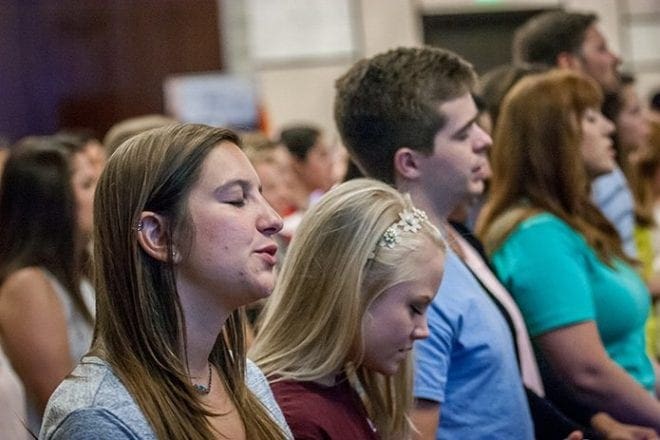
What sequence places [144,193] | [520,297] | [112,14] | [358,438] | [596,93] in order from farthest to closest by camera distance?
[112,14] → [596,93] → [520,297] → [358,438] → [144,193]

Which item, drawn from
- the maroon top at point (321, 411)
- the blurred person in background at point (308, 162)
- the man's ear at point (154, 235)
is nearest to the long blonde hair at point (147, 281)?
the man's ear at point (154, 235)

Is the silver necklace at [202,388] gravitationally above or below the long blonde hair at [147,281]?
below

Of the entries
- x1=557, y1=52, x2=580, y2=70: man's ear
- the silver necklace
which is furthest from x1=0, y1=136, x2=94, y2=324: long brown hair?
x1=557, y1=52, x2=580, y2=70: man's ear

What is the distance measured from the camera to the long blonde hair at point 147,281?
6.08 ft

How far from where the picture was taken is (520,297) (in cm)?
318

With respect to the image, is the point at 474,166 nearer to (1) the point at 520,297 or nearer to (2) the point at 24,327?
(1) the point at 520,297

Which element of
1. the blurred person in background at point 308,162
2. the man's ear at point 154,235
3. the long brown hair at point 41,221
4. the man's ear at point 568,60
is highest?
the man's ear at point 154,235

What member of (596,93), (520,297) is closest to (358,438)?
(520,297)

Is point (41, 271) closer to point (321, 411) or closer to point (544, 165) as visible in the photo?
point (544, 165)

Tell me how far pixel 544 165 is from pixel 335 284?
115cm

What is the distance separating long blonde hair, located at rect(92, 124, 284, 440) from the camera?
6.08ft

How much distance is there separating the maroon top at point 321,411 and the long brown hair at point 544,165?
104 cm

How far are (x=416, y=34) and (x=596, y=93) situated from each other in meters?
5.45

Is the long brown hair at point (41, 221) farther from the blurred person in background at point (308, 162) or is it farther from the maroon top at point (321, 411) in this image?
the blurred person in background at point (308, 162)
